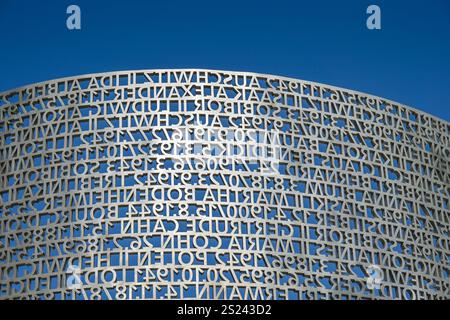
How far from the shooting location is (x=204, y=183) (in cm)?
1766

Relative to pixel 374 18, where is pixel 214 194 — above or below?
below

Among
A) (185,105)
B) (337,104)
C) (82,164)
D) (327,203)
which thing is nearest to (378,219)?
(327,203)

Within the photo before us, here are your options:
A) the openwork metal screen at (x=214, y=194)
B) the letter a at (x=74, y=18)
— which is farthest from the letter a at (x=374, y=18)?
the letter a at (x=74, y=18)

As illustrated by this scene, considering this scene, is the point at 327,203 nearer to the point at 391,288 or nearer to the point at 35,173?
the point at 391,288

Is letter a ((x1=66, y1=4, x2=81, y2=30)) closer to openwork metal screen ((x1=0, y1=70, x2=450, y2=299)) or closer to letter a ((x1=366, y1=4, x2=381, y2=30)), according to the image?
openwork metal screen ((x1=0, y1=70, x2=450, y2=299))

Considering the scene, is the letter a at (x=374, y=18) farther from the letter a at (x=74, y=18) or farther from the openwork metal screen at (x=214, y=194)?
the letter a at (x=74, y=18)

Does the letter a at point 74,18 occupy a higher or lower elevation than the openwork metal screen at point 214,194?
higher

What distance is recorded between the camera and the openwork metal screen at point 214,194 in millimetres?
17047

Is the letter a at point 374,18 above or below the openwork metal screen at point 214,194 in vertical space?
above

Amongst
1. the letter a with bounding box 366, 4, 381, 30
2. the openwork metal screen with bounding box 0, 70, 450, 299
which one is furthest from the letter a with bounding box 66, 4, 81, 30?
the letter a with bounding box 366, 4, 381, 30

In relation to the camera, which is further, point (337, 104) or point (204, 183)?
point (337, 104)

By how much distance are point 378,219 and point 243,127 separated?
2811mm

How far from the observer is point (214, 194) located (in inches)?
691

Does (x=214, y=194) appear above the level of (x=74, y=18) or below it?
below
